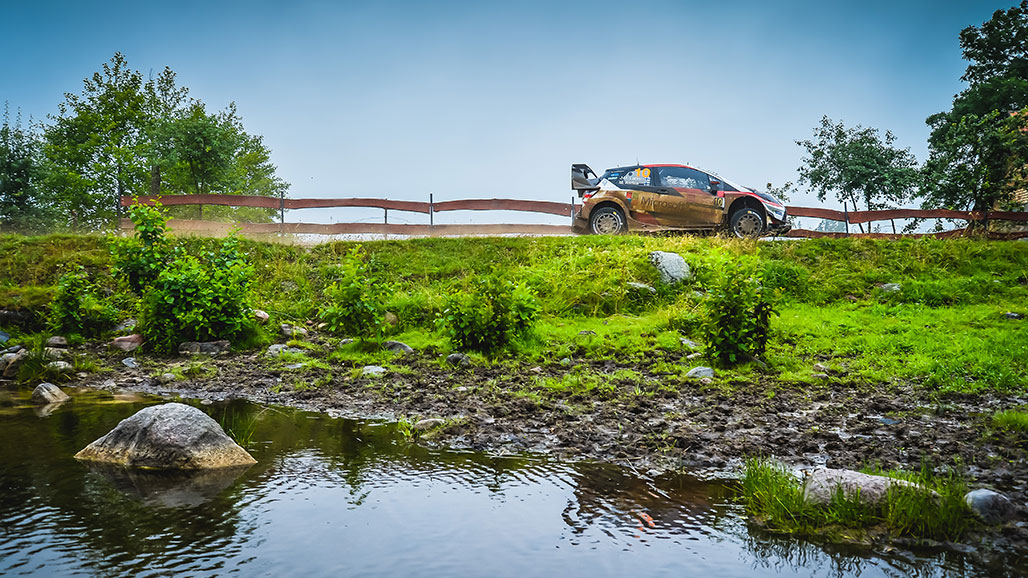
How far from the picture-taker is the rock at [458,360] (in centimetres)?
992

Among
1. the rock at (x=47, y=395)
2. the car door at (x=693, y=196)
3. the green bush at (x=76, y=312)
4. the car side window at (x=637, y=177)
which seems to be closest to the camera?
the rock at (x=47, y=395)

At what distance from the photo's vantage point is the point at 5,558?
12.5 ft

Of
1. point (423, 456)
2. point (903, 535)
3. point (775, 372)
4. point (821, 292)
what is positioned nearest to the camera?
point (903, 535)

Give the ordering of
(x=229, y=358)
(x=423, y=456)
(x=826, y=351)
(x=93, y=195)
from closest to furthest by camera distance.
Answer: (x=423, y=456)
(x=826, y=351)
(x=229, y=358)
(x=93, y=195)

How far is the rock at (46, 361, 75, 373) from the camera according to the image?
9.70m

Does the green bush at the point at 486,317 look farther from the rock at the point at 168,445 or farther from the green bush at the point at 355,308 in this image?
the rock at the point at 168,445

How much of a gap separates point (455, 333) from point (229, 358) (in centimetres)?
374

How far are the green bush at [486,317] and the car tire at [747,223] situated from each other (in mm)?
8415

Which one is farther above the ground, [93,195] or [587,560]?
[93,195]

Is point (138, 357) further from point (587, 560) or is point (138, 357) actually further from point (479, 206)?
point (479, 206)

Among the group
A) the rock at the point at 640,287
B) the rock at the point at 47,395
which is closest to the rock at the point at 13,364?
the rock at the point at 47,395

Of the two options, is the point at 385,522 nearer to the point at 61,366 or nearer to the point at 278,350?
the point at 278,350

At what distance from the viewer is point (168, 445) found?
A: 18.6 ft

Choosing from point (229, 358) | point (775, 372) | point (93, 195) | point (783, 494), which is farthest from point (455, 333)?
point (93, 195)
